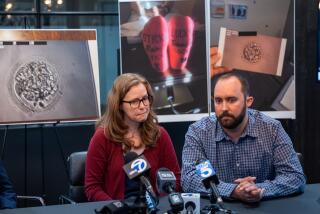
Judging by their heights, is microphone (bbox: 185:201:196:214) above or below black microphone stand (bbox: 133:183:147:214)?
below

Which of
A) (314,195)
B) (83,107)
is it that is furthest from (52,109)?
(314,195)

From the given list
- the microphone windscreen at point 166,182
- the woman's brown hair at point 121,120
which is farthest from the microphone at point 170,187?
the woman's brown hair at point 121,120

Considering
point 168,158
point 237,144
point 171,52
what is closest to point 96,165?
point 168,158

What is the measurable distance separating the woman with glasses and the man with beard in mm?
227

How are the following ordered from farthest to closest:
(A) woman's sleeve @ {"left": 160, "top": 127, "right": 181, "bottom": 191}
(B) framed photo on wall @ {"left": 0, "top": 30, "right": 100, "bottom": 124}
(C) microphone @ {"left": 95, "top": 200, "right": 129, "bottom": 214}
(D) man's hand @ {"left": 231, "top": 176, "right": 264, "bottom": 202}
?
1. (B) framed photo on wall @ {"left": 0, "top": 30, "right": 100, "bottom": 124}
2. (A) woman's sleeve @ {"left": 160, "top": 127, "right": 181, "bottom": 191}
3. (D) man's hand @ {"left": 231, "top": 176, "right": 264, "bottom": 202}
4. (C) microphone @ {"left": 95, "top": 200, "right": 129, "bottom": 214}

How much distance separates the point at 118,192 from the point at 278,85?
2.34 m

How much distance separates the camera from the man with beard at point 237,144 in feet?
7.99

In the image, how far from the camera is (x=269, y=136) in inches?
99.9

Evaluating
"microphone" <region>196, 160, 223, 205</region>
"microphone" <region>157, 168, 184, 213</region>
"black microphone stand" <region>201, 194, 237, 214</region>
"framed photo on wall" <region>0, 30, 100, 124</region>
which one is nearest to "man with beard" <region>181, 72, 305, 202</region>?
"black microphone stand" <region>201, 194, 237, 214</region>

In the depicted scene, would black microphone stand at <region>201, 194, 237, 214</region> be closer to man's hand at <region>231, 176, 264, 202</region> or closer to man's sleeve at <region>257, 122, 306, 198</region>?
man's hand at <region>231, 176, 264, 202</region>

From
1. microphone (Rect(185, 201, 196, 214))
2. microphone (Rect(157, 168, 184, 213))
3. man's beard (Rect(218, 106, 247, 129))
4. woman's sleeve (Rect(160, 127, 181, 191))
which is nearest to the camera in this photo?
microphone (Rect(157, 168, 184, 213))

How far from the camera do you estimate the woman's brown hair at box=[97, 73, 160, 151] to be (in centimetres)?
262

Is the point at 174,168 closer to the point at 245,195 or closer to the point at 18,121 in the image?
the point at 245,195

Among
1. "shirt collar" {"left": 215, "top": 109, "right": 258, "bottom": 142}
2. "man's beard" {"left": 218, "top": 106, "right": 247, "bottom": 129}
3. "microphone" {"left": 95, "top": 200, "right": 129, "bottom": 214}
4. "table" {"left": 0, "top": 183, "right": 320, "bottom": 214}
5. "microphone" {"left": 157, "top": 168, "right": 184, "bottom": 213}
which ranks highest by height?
"man's beard" {"left": 218, "top": 106, "right": 247, "bottom": 129}
